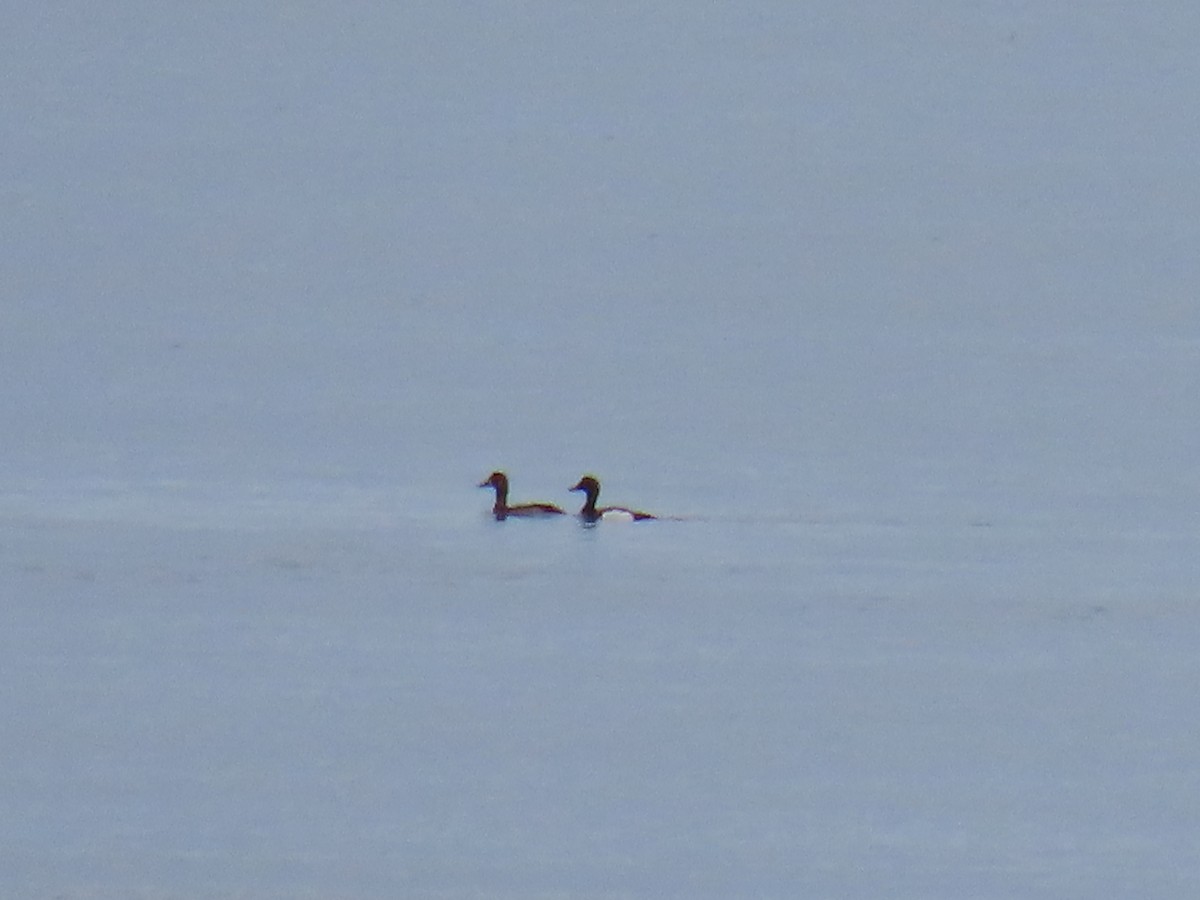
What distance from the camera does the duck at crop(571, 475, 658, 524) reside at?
12414 mm

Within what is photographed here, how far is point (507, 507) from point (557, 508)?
0.23 metres

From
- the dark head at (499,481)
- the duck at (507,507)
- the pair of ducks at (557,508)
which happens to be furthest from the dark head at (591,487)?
the dark head at (499,481)

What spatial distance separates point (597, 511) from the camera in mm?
12617

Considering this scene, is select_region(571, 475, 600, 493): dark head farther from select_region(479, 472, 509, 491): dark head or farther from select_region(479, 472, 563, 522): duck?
select_region(479, 472, 509, 491): dark head

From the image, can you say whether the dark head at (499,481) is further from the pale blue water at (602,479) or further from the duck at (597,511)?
the duck at (597,511)

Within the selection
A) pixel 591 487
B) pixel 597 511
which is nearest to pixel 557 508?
pixel 591 487

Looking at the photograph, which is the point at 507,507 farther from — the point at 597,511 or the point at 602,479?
the point at 602,479

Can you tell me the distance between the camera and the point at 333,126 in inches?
1188

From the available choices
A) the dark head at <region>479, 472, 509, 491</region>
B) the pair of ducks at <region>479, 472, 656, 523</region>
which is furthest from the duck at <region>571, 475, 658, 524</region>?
the dark head at <region>479, 472, 509, 491</region>

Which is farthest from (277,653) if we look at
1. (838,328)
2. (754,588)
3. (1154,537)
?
(838,328)

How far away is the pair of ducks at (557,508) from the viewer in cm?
1245

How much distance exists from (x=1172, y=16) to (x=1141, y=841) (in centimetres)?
3082

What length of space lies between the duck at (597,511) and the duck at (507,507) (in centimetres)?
14

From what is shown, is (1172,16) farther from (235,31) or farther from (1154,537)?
(1154,537)
